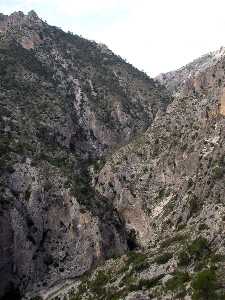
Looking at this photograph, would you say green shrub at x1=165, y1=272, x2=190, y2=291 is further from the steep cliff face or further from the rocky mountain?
the steep cliff face

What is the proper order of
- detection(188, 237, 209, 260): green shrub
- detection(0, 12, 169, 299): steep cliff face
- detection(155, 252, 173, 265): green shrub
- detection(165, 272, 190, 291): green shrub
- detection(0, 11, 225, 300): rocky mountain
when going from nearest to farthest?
detection(165, 272, 190, 291): green shrub → detection(188, 237, 209, 260): green shrub → detection(155, 252, 173, 265): green shrub → detection(0, 11, 225, 300): rocky mountain → detection(0, 12, 169, 299): steep cliff face

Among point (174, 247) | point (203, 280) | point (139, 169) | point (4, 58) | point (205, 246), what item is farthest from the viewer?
point (4, 58)

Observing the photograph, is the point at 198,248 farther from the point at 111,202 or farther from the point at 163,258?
the point at 111,202

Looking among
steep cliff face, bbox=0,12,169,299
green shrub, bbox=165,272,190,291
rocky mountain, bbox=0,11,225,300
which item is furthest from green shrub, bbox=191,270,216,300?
steep cliff face, bbox=0,12,169,299

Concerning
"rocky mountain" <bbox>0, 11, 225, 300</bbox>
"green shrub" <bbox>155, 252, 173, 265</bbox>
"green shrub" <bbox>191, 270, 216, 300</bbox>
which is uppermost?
"rocky mountain" <bbox>0, 11, 225, 300</bbox>

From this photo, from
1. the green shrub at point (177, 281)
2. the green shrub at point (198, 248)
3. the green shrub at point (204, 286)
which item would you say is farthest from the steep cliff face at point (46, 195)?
the green shrub at point (204, 286)

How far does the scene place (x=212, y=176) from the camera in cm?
10875

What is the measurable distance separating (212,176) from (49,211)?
38.6 m

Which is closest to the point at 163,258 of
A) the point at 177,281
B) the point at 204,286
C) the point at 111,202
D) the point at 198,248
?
the point at 198,248

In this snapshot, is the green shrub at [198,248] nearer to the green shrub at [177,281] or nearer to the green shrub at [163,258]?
the green shrub at [163,258]

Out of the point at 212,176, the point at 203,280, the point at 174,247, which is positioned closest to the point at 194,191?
the point at 212,176

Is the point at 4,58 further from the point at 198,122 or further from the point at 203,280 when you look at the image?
the point at 203,280

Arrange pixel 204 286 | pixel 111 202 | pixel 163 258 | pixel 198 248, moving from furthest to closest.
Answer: pixel 111 202 < pixel 163 258 < pixel 198 248 < pixel 204 286

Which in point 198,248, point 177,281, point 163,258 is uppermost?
point 198,248
